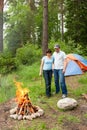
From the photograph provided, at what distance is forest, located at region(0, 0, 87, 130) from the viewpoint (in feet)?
28.5

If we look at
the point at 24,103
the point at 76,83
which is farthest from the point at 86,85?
the point at 24,103

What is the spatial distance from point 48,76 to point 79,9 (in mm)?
13897

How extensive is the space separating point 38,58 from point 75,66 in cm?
619

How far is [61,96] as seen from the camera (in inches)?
433

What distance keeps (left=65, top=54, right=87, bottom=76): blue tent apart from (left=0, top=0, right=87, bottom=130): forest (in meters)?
0.29

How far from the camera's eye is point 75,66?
1475cm

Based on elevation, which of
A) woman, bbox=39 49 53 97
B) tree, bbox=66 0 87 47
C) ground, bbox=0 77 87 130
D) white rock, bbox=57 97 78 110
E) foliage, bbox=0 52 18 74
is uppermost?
tree, bbox=66 0 87 47

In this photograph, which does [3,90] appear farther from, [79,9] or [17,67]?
[79,9]

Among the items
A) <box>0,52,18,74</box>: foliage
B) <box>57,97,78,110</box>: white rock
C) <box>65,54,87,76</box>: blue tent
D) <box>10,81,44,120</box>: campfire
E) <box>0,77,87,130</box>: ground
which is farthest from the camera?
<box>0,52,18,74</box>: foliage

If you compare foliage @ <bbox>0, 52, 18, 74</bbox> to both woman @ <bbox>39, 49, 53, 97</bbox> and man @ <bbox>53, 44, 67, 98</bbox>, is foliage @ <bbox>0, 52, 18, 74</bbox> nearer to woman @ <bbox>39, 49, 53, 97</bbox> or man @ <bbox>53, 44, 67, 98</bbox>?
woman @ <bbox>39, 49, 53, 97</bbox>

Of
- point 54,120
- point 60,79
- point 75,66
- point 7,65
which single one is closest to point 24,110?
point 54,120

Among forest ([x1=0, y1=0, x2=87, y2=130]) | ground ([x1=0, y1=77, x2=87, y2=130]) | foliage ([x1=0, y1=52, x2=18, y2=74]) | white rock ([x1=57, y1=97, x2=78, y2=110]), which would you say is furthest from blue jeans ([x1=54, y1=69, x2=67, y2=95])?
foliage ([x1=0, y1=52, x2=18, y2=74])

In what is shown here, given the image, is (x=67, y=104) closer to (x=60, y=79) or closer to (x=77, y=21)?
(x=60, y=79)

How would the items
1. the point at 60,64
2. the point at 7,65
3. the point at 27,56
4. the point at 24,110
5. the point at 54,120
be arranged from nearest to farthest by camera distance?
1. the point at 54,120
2. the point at 24,110
3. the point at 60,64
4. the point at 7,65
5. the point at 27,56
